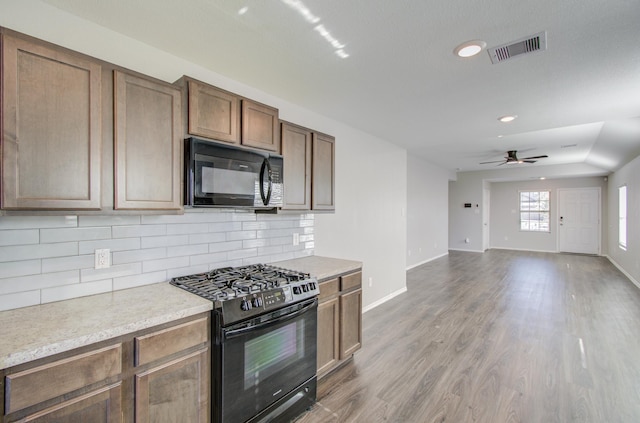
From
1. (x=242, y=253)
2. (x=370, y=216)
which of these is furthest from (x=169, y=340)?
(x=370, y=216)

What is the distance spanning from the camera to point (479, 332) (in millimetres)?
3625

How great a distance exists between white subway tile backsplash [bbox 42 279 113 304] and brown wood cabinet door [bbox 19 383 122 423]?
68 cm

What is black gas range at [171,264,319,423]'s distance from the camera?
5.60 feet

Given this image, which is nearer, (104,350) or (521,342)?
(104,350)

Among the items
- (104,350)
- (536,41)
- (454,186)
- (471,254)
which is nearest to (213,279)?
(104,350)

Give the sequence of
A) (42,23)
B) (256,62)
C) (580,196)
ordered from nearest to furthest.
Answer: (42,23), (256,62), (580,196)

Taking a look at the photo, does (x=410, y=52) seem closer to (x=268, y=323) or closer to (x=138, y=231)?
(x=268, y=323)

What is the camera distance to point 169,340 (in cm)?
153

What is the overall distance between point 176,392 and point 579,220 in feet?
38.2

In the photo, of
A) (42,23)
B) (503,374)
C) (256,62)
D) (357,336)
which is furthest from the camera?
(357,336)

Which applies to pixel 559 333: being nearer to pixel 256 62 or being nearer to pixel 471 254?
pixel 256 62

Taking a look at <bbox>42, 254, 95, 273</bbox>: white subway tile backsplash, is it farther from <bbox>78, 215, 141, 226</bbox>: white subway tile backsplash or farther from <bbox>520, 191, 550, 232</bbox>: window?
<bbox>520, 191, 550, 232</bbox>: window

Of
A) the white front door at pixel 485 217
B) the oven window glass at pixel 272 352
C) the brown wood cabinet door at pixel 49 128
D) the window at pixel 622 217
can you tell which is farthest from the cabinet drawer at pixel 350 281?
the white front door at pixel 485 217

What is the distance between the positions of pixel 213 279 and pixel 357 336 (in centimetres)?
155
